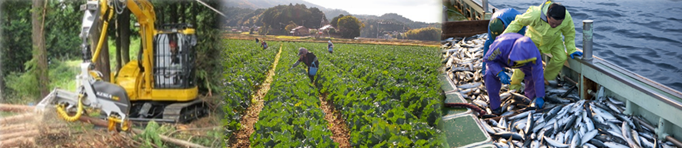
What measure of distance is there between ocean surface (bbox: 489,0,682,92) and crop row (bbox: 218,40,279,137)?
2.54m

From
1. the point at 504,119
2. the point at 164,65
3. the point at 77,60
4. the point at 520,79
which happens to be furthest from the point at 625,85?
the point at 77,60

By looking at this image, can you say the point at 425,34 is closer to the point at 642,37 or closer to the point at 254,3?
the point at 254,3

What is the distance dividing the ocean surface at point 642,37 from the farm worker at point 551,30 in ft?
0.80

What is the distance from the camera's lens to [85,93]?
4.22 m

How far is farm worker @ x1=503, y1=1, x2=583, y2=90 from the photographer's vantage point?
3.68m

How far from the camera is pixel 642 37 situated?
354 cm

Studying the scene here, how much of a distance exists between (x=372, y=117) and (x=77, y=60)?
863 cm

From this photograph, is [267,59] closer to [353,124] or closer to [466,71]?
[353,124]

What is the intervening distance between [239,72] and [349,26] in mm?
835

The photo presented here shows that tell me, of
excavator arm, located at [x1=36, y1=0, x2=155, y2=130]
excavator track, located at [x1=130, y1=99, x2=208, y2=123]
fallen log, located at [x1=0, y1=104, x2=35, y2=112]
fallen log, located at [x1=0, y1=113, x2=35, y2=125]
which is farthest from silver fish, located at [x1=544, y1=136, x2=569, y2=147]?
fallen log, located at [x1=0, y1=104, x2=35, y2=112]

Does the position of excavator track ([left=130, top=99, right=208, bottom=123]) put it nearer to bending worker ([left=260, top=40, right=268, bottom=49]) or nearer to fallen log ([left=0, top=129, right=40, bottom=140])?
fallen log ([left=0, top=129, right=40, bottom=140])

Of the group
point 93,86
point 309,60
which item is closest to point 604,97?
point 309,60

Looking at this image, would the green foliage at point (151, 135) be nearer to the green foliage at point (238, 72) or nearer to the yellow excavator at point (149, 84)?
the yellow excavator at point (149, 84)

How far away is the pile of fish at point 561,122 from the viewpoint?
116 inches
